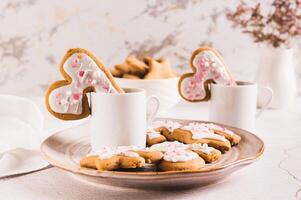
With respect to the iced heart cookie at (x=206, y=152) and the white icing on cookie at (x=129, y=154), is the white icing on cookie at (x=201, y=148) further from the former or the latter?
the white icing on cookie at (x=129, y=154)

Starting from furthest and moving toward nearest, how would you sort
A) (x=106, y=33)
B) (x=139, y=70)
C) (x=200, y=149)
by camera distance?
(x=106, y=33) → (x=139, y=70) → (x=200, y=149)

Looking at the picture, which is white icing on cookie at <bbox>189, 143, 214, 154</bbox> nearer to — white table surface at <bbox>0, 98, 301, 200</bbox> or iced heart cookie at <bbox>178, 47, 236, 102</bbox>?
white table surface at <bbox>0, 98, 301, 200</bbox>

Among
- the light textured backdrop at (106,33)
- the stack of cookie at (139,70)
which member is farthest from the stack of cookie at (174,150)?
the light textured backdrop at (106,33)

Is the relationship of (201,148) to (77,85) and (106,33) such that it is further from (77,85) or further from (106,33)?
(106,33)

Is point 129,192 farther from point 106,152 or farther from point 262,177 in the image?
point 262,177

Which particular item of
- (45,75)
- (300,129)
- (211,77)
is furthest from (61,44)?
(300,129)

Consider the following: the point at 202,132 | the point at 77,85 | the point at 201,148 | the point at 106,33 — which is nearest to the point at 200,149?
the point at 201,148

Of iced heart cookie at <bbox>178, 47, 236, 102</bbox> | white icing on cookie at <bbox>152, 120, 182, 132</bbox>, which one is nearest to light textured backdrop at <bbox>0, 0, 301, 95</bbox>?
iced heart cookie at <bbox>178, 47, 236, 102</bbox>

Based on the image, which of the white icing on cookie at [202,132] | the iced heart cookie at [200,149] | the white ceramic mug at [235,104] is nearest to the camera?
the iced heart cookie at [200,149]
